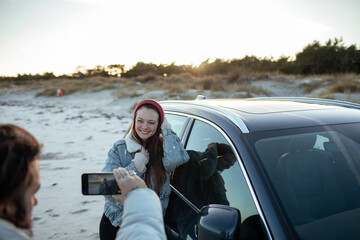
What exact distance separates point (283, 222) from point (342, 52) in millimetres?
35546

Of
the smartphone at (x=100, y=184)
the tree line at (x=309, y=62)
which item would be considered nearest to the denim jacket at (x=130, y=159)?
the smartphone at (x=100, y=184)

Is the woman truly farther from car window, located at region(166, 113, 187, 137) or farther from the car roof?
the car roof

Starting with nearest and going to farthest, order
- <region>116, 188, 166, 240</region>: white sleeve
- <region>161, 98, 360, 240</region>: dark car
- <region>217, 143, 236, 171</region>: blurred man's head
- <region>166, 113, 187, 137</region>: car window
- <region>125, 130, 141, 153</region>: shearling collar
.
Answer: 1. <region>116, 188, 166, 240</region>: white sleeve
2. <region>161, 98, 360, 240</region>: dark car
3. <region>217, 143, 236, 171</region>: blurred man's head
4. <region>125, 130, 141, 153</region>: shearling collar
5. <region>166, 113, 187, 137</region>: car window

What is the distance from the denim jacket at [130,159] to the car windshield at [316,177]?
697 millimetres

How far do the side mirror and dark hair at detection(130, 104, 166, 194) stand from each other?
0.77 m

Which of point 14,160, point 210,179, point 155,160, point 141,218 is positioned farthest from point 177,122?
point 14,160

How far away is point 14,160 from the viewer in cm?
81

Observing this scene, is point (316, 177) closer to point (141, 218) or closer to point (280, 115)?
point (280, 115)

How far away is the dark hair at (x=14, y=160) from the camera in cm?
79

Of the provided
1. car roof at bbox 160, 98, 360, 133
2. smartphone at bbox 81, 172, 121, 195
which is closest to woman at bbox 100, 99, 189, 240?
car roof at bbox 160, 98, 360, 133

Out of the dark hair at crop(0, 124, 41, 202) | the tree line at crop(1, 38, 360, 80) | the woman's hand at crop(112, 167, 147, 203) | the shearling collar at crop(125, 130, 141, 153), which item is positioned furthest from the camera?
the tree line at crop(1, 38, 360, 80)

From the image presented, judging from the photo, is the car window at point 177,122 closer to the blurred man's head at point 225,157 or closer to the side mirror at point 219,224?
the blurred man's head at point 225,157

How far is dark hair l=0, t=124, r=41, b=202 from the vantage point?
79 cm

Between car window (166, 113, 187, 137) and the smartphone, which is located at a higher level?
car window (166, 113, 187, 137)
